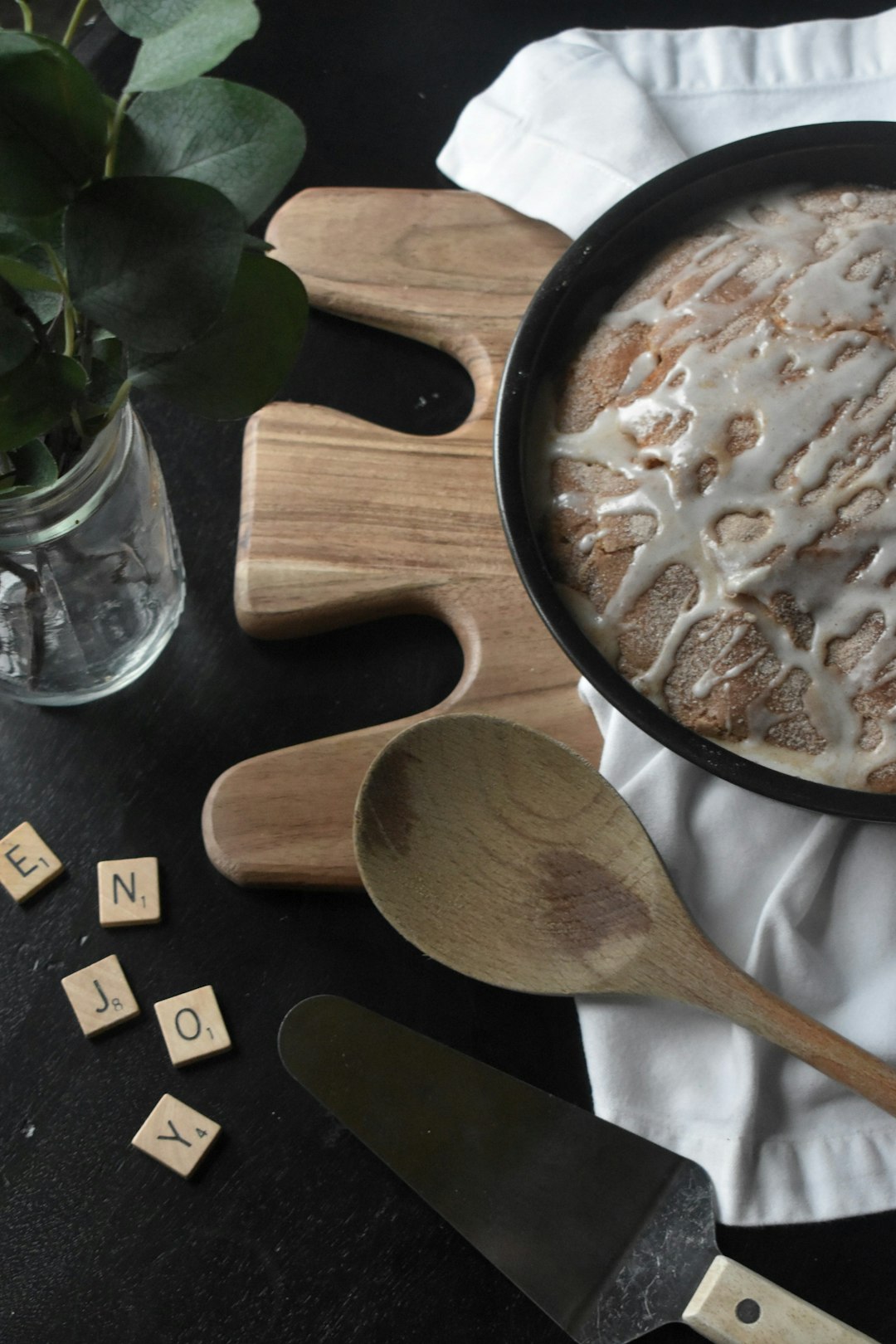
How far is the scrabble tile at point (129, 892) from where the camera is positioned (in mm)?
849

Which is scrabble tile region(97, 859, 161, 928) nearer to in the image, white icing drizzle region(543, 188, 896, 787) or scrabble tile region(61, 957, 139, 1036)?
scrabble tile region(61, 957, 139, 1036)

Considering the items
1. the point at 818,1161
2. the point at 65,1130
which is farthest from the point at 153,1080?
the point at 818,1161

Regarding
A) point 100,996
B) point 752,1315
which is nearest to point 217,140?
point 100,996

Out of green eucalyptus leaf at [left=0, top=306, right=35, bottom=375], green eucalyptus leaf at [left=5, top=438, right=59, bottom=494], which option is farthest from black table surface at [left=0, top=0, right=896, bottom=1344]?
green eucalyptus leaf at [left=0, top=306, right=35, bottom=375]

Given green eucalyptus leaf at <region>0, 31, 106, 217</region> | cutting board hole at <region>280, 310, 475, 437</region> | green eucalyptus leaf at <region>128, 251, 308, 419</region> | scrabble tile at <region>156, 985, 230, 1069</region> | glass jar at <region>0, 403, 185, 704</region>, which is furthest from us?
cutting board hole at <region>280, 310, 475, 437</region>

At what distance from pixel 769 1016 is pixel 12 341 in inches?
22.7

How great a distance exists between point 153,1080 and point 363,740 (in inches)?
10.5

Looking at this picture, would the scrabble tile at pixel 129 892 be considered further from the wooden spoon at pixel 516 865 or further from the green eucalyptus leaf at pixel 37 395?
the green eucalyptus leaf at pixel 37 395

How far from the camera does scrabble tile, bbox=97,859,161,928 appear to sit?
2.79ft

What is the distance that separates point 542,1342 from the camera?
767 mm

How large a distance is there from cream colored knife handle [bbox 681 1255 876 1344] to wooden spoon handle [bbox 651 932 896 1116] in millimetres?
127

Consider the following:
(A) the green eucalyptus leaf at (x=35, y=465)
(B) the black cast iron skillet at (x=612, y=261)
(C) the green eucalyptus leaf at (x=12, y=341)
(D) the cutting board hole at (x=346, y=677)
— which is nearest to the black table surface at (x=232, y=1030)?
(D) the cutting board hole at (x=346, y=677)

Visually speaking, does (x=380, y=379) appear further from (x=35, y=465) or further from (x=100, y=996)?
(x=100, y=996)

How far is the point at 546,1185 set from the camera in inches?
30.0
